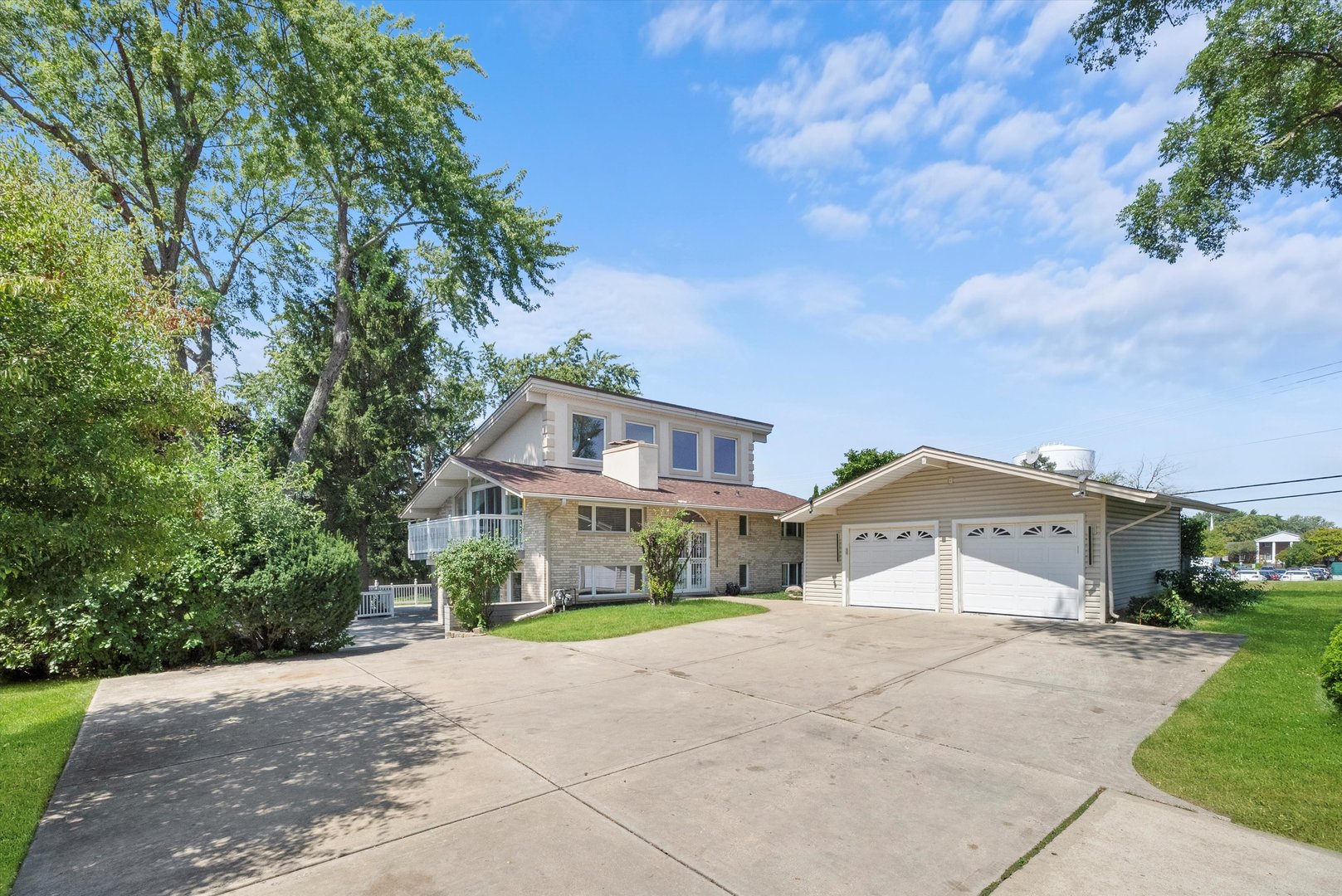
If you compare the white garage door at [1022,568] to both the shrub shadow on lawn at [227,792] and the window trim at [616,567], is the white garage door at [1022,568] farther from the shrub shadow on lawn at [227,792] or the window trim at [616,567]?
the shrub shadow on lawn at [227,792]

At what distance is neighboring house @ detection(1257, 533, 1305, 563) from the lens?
225ft

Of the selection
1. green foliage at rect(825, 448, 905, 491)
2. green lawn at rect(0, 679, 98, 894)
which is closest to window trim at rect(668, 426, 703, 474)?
green foliage at rect(825, 448, 905, 491)

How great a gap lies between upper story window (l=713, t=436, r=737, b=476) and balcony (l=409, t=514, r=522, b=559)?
8.83 meters

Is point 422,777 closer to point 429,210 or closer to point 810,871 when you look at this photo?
point 810,871

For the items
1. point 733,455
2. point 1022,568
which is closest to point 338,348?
point 733,455

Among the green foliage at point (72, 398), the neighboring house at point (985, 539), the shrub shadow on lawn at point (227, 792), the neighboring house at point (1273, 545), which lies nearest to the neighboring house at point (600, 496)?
the neighboring house at point (985, 539)

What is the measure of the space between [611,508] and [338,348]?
12210 mm

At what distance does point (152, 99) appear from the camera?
61.1 feet

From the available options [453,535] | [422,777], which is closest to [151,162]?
[453,535]

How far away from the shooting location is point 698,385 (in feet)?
97.9

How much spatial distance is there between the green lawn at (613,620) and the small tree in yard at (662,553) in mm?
488

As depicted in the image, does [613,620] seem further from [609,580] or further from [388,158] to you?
[388,158]

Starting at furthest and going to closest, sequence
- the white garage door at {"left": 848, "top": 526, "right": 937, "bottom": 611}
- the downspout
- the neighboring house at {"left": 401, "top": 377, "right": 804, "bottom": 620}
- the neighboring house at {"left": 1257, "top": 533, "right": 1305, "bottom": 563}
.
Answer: the neighboring house at {"left": 1257, "top": 533, "right": 1305, "bottom": 563}
the neighboring house at {"left": 401, "top": 377, "right": 804, "bottom": 620}
the white garage door at {"left": 848, "top": 526, "right": 937, "bottom": 611}
the downspout

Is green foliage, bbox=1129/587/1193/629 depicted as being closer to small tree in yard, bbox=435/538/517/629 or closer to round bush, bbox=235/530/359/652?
small tree in yard, bbox=435/538/517/629
